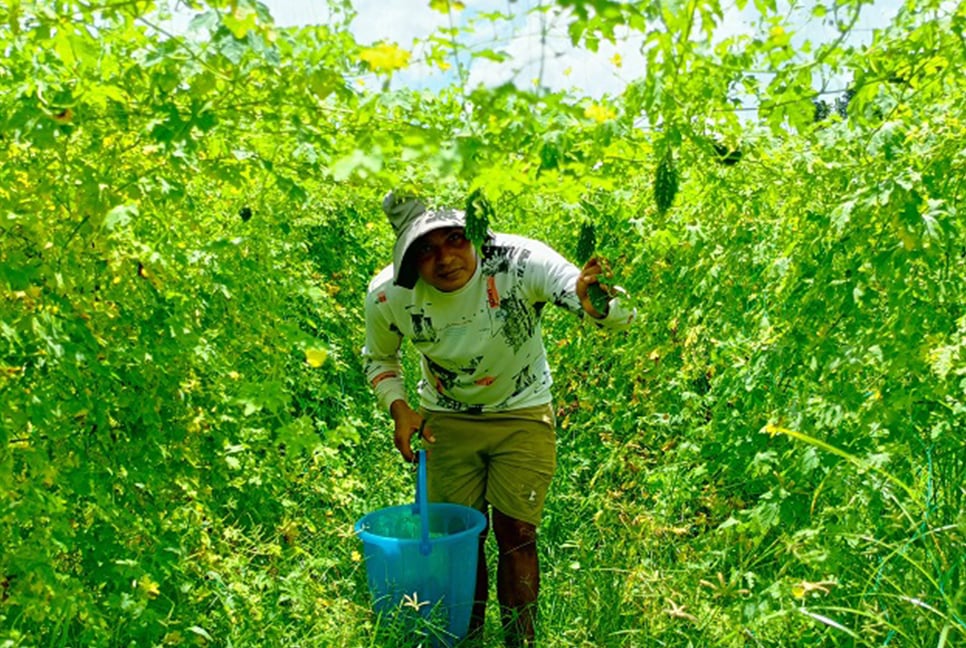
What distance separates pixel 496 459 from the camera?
3287 millimetres

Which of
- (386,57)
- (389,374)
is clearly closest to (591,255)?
(389,374)

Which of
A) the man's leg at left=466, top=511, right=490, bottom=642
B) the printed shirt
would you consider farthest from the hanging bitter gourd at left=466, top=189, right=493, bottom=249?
the man's leg at left=466, top=511, right=490, bottom=642

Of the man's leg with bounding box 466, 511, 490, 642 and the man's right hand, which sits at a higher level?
the man's right hand

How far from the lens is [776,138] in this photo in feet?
9.08

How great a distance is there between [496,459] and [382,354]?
582 mm

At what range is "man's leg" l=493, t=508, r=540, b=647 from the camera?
125 inches

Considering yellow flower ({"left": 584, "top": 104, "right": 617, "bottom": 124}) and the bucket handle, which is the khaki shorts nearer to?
the bucket handle

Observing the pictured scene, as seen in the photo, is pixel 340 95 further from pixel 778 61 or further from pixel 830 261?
pixel 830 261

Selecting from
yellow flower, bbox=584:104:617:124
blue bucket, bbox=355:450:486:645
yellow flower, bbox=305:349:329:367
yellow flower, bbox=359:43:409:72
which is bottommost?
blue bucket, bbox=355:450:486:645

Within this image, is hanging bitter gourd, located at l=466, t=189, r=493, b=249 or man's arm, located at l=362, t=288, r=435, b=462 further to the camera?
man's arm, located at l=362, t=288, r=435, b=462

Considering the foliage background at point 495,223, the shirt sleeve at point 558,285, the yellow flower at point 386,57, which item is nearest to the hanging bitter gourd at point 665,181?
the foliage background at point 495,223

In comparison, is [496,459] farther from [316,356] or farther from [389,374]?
[316,356]

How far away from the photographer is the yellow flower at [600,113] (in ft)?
6.36

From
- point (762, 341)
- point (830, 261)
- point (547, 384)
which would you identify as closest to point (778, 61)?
point (830, 261)
